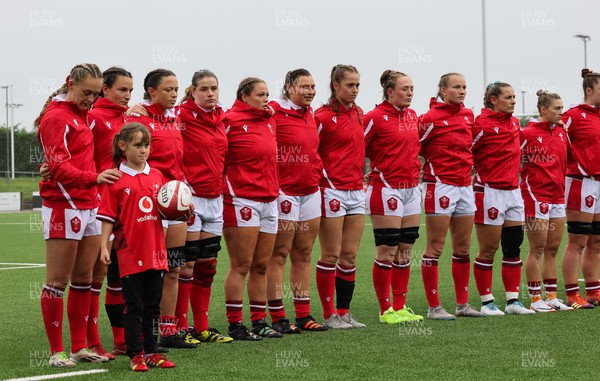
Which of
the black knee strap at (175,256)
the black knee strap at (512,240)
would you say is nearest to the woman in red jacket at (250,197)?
the black knee strap at (175,256)

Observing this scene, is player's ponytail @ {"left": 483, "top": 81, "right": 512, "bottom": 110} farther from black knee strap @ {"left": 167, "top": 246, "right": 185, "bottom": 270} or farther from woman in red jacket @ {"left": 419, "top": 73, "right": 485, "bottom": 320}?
black knee strap @ {"left": 167, "top": 246, "right": 185, "bottom": 270}

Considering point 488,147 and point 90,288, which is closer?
point 90,288

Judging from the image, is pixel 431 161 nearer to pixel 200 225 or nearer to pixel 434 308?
pixel 434 308

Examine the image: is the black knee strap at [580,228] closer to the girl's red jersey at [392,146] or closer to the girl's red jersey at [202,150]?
the girl's red jersey at [392,146]

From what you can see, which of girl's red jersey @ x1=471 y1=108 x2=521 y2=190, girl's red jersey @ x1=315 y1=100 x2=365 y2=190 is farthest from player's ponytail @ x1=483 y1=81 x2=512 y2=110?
girl's red jersey @ x1=315 y1=100 x2=365 y2=190

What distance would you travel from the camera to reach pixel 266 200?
26.3 feet

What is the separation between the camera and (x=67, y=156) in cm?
664

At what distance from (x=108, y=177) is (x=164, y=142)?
0.92 metres

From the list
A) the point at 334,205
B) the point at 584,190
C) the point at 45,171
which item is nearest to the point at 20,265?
the point at 334,205

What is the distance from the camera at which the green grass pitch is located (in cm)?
631

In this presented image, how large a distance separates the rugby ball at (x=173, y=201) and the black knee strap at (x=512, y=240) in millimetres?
4225

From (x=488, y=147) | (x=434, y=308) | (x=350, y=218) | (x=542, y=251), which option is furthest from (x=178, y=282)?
(x=542, y=251)

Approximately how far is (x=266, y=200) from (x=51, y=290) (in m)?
2.07

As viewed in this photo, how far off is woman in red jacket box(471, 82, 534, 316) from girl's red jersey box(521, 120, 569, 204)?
34 cm
